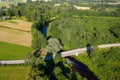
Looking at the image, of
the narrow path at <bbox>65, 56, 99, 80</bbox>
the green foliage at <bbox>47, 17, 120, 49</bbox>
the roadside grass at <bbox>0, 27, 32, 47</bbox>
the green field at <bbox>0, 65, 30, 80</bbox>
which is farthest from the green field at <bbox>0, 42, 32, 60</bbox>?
the green foliage at <bbox>47, 17, 120, 49</bbox>

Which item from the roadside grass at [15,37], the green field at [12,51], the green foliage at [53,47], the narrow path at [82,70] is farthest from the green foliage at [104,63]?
the roadside grass at [15,37]

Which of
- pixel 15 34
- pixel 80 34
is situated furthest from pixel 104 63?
pixel 15 34

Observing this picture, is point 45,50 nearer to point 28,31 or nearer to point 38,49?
point 38,49

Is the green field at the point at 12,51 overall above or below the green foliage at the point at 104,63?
above

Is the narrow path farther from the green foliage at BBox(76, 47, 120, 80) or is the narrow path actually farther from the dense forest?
the dense forest

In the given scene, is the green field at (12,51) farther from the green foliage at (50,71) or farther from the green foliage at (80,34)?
the green foliage at (80,34)

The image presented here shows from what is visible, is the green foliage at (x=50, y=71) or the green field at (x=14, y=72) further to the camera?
the green field at (x=14, y=72)
